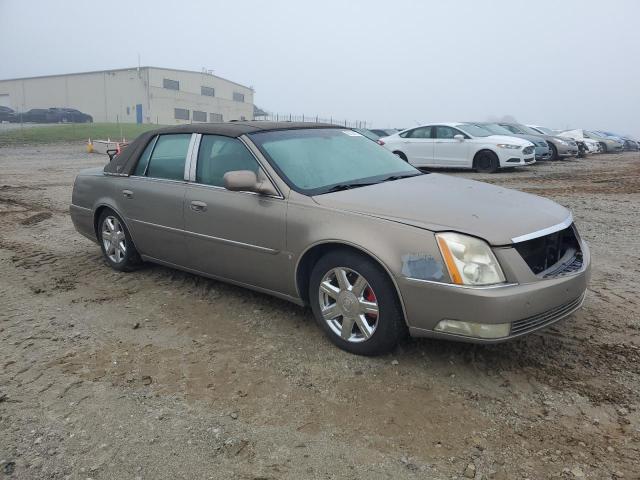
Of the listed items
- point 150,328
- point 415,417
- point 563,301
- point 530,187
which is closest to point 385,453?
point 415,417

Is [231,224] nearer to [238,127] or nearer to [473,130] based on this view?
[238,127]

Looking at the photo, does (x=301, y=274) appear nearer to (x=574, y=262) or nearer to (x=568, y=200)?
(x=574, y=262)

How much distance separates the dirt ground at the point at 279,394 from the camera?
2592mm

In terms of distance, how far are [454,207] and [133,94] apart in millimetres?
65355

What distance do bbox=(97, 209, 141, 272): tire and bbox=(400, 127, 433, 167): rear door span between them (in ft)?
37.5

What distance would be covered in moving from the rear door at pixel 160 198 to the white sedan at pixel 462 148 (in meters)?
10.3

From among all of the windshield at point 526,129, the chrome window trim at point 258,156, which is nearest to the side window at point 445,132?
the windshield at point 526,129

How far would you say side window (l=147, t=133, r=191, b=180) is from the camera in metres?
4.82

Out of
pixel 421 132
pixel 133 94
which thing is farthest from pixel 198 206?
pixel 133 94

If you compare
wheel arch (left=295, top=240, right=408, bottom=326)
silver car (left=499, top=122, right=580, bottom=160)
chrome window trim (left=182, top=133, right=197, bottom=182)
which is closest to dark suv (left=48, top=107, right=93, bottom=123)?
silver car (left=499, top=122, right=580, bottom=160)

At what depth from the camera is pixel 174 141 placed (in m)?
5.02

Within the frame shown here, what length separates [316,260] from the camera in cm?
380

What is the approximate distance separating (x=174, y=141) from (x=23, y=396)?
2614 mm

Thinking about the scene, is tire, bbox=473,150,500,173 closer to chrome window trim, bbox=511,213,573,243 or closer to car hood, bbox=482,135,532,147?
car hood, bbox=482,135,532,147
